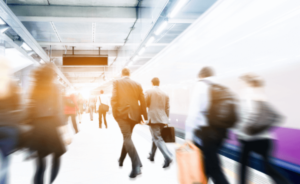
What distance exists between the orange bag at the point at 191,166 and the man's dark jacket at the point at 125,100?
4.24 feet

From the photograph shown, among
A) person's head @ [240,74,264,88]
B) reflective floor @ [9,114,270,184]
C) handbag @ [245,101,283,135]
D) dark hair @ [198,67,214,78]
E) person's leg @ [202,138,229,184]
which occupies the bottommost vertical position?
reflective floor @ [9,114,270,184]

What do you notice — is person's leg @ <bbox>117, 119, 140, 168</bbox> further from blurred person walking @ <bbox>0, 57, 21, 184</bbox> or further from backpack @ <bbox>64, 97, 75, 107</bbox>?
backpack @ <bbox>64, 97, 75, 107</bbox>

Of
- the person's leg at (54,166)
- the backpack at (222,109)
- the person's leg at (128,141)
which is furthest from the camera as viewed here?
the person's leg at (128,141)

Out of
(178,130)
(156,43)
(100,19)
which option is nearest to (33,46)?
(100,19)

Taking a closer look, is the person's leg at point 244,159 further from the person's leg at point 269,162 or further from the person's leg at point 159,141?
the person's leg at point 159,141

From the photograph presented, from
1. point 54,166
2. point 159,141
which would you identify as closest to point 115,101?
point 159,141

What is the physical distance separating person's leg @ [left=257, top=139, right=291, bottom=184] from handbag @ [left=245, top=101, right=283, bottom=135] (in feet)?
0.44

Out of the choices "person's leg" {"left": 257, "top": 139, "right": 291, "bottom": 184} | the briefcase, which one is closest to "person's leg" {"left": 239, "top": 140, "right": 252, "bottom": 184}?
"person's leg" {"left": 257, "top": 139, "right": 291, "bottom": 184}

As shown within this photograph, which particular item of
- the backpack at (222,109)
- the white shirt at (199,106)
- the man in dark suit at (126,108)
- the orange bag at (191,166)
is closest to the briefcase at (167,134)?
the man in dark suit at (126,108)

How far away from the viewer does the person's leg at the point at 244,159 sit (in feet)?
7.28

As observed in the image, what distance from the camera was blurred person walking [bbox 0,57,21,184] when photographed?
181 cm

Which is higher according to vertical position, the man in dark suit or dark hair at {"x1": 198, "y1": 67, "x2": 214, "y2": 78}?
dark hair at {"x1": 198, "y1": 67, "x2": 214, "y2": 78}

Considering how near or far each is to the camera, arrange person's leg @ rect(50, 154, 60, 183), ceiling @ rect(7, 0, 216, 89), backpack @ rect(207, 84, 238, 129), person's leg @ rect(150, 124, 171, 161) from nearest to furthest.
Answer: backpack @ rect(207, 84, 238, 129)
person's leg @ rect(50, 154, 60, 183)
person's leg @ rect(150, 124, 171, 161)
ceiling @ rect(7, 0, 216, 89)

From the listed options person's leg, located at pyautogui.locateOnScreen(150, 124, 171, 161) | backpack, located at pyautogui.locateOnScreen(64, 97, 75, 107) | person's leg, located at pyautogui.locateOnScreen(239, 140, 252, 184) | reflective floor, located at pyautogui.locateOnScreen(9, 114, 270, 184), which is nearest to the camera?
person's leg, located at pyautogui.locateOnScreen(239, 140, 252, 184)
